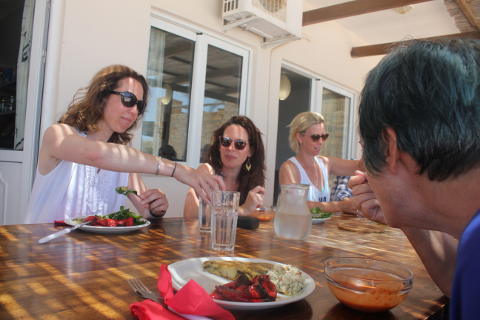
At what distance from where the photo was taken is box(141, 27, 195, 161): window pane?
3701 mm

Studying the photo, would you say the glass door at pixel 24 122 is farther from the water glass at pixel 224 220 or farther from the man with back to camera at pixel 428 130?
the man with back to camera at pixel 428 130

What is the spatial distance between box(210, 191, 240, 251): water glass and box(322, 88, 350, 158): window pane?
531cm

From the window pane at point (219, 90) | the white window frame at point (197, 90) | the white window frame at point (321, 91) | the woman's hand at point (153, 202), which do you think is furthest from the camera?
the white window frame at point (321, 91)

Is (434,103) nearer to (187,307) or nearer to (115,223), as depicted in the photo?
(187,307)

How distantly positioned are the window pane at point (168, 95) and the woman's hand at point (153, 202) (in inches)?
74.9

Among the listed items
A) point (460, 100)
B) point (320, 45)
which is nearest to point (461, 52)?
point (460, 100)

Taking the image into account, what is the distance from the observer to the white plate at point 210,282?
2.26ft

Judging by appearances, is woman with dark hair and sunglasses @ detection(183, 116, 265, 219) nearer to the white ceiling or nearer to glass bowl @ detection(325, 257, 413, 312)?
glass bowl @ detection(325, 257, 413, 312)

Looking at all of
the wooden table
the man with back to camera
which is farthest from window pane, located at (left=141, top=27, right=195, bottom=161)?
the man with back to camera

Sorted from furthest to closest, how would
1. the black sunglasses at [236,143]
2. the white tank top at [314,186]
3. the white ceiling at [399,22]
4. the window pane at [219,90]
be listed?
the white ceiling at [399,22] → the window pane at [219,90] → the white tank top at [314,186] → the black sunglasses at [236,143]

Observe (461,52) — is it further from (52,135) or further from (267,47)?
(267,47)

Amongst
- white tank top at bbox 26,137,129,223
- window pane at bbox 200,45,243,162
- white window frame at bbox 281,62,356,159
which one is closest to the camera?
white tank top at bbox 26,137,129,223

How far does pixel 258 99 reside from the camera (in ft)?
15.4

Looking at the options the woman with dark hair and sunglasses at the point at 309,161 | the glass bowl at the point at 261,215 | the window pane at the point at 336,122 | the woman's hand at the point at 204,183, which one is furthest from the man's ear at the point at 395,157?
the window pane at the point at 336,122
